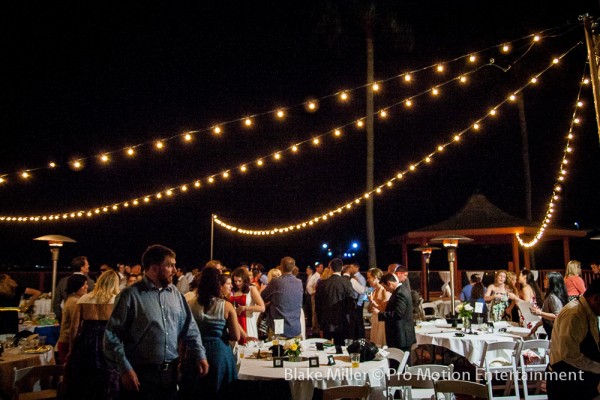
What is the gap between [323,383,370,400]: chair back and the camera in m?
3.40

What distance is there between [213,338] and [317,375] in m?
0.90

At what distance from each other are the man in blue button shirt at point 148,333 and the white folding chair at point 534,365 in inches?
141

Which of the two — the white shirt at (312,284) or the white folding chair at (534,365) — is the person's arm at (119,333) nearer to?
the white folding chair at (534,365)

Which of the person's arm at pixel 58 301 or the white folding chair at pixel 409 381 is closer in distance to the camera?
the white folding chair at pixel 409 381

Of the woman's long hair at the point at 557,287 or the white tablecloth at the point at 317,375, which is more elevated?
the woman's long hair at the point at 557,287

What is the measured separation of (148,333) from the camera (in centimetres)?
329

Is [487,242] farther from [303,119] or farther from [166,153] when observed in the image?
[166,153]

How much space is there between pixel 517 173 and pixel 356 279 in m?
20.7

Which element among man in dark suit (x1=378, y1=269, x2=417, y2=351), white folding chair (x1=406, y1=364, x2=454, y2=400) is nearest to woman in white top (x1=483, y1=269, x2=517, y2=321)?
man in dark suit (x1=378, y1=269, x2=417, y2=351)

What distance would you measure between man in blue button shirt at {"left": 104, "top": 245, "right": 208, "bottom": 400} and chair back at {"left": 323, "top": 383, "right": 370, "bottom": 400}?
918 millimetres

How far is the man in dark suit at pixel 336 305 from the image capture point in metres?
7.45

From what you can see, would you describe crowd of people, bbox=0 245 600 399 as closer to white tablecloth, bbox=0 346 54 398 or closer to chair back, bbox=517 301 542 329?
white tablecloth, bbox=0 346 54 398

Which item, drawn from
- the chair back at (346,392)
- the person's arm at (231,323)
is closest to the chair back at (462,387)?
the chair back at (346,392)

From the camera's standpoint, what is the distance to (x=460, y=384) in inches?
136
